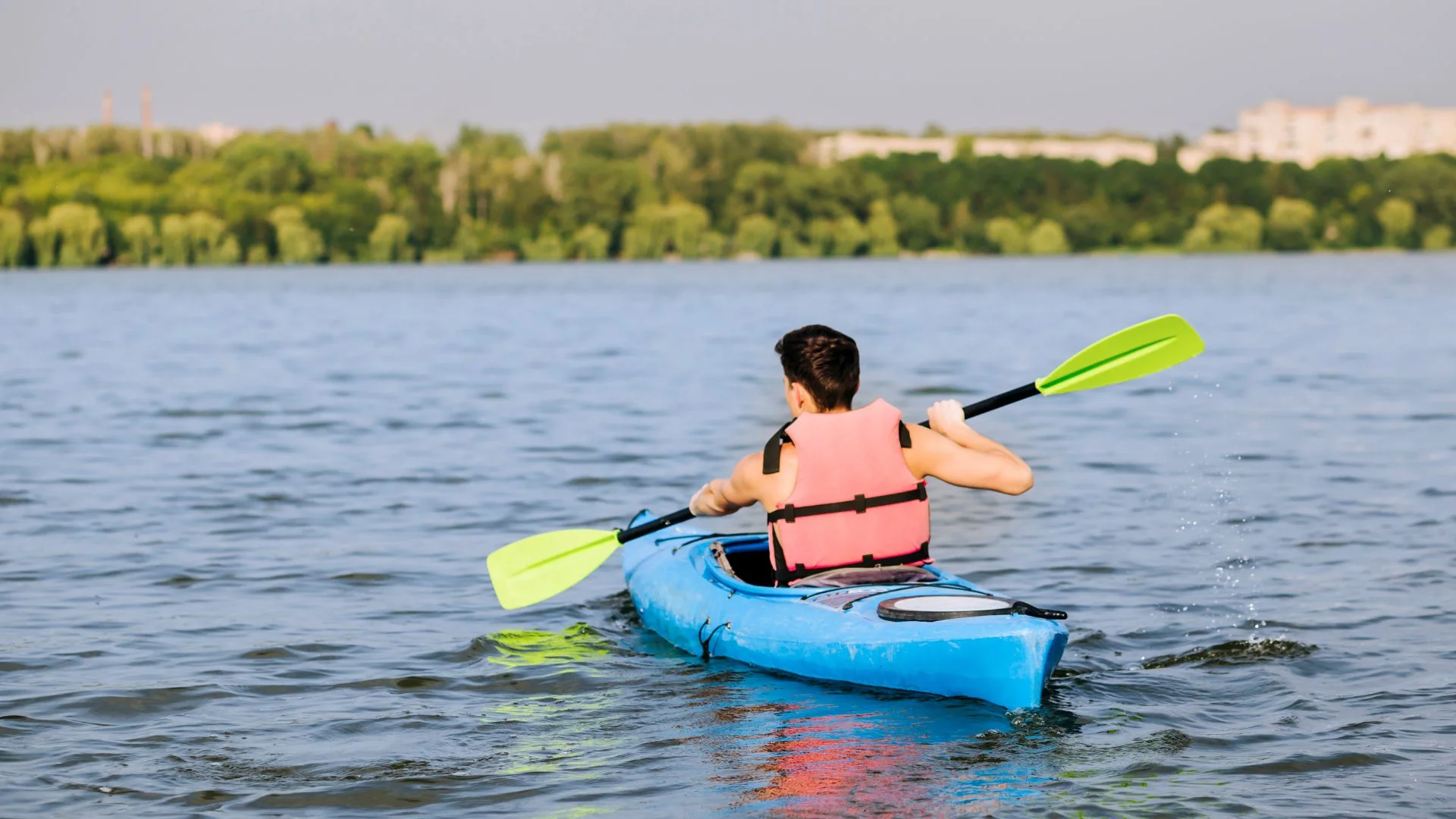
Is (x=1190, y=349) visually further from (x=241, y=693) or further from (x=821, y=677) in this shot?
(x=241, y=693)

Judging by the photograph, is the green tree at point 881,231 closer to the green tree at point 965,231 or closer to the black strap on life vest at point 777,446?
the green tree at point 965,231

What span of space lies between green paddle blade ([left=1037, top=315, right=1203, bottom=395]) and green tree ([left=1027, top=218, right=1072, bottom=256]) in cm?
8580

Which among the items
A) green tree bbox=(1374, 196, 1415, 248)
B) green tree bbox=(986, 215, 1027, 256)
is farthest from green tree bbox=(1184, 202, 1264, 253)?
green tree bbox=(986, 215, 1027, 256)

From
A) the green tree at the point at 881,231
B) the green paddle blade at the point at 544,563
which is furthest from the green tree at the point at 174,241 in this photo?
the green paddle blade at the point at 544,563

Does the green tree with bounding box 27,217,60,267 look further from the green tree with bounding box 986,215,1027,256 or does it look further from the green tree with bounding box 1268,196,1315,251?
the green tree with bounding box 1268,196,1315,251

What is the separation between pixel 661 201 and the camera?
298ft

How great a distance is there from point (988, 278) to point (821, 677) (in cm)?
5722

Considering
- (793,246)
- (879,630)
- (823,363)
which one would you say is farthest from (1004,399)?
(793,246)

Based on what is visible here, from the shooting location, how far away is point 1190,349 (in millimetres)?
6977

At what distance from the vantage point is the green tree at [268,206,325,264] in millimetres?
→ 77375

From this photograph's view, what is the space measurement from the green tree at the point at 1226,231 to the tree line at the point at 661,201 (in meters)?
0.13

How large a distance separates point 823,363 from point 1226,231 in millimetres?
86039

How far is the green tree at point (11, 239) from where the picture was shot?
6862 cm

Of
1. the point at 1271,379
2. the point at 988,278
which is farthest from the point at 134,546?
the point at 988,278
